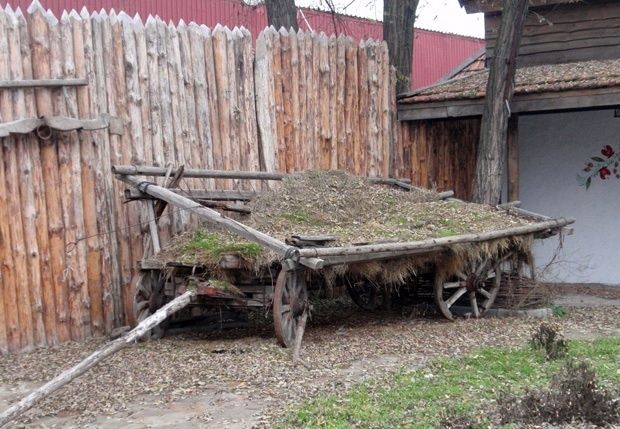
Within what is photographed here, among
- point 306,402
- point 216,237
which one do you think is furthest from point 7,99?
point 306,402

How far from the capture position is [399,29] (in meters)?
13.2

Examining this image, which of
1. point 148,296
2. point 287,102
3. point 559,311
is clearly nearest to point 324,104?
point 287,102

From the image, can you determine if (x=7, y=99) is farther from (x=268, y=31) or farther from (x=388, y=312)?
(x=388, y=312)

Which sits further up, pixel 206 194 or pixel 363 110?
pixel 363 110

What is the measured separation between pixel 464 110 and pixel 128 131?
5.16 m

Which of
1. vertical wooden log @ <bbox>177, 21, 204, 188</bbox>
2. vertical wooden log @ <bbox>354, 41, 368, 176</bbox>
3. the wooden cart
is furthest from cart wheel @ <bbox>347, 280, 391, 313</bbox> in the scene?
vertical wooden log @ <bbox>177, 21, 204, 188</bbox>

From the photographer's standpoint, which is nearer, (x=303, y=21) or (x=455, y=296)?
(x=455, y=296)

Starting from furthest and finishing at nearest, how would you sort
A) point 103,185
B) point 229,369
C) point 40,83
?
1. point 103,185
2. point 40,83
3. point 229,369

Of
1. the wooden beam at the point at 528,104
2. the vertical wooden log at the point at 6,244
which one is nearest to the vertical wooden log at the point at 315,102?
the wooden beam at the point at 528,104

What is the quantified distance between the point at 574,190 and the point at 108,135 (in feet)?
24.0

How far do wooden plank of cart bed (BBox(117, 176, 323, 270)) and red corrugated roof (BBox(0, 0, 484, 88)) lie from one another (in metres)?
5.90

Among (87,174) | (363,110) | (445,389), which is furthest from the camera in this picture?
(363,110)

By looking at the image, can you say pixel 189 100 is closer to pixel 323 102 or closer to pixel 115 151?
pixel 115 151

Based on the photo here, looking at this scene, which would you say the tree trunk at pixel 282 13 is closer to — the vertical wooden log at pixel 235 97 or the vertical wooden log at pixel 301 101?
the vertical wooden log at pixel 301 101
